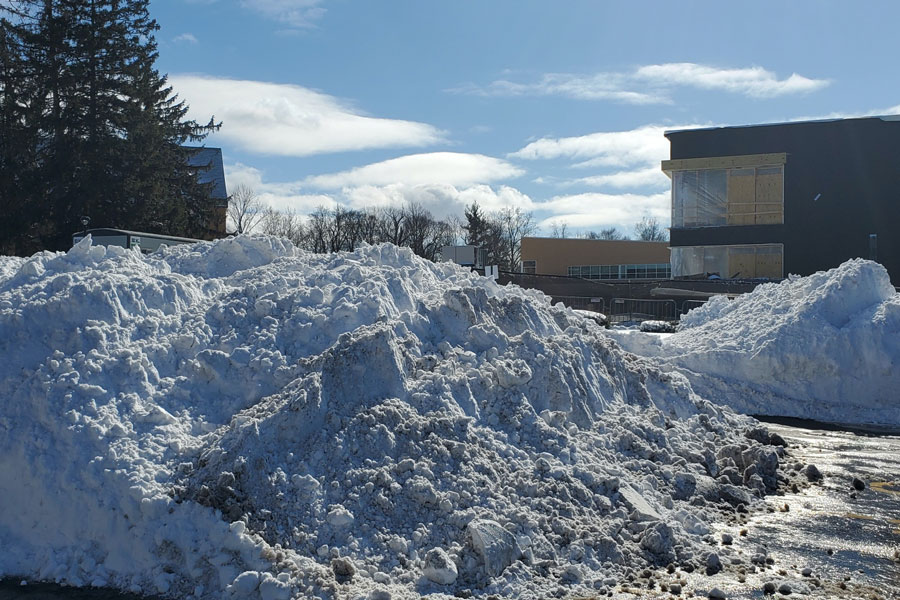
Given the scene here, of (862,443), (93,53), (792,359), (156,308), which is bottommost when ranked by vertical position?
(862,443)

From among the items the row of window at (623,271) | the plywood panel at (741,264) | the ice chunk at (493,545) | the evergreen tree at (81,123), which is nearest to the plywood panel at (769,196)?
the plywood panel at (741,264)

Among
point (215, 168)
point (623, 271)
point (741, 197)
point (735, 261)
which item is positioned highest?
point (215, 168)

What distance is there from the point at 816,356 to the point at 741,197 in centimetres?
2074

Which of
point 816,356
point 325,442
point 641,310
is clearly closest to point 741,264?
point 641,310

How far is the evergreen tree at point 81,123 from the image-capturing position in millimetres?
27828

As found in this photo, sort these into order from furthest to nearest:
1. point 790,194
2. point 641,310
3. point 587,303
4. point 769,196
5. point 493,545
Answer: point 769,196 → point 790,194 → point 587,303 → point 641,310 → point 493,545

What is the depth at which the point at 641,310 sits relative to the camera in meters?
25.9

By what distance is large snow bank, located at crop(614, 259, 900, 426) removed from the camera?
47.7ft

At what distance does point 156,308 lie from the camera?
26.8ft

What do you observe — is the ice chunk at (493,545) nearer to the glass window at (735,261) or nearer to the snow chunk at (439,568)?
the snow chunk at (439,568)

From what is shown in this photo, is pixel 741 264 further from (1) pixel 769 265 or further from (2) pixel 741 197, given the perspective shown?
(2) pixel 741 197

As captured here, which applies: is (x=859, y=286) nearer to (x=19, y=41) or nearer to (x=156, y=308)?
(x=156, y=308)

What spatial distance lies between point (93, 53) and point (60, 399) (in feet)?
84.9

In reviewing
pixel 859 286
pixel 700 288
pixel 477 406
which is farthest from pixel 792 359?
pixel 700 288
